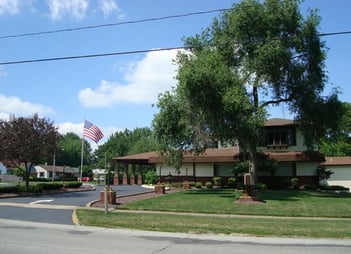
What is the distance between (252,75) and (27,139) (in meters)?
16.9

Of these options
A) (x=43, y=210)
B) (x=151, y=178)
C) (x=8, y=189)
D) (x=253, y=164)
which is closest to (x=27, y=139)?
(x=8, y=189)

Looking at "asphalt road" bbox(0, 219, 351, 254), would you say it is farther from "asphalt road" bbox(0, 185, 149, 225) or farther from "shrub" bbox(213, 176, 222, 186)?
"shrub" bbox(213, 176, 222, 186)

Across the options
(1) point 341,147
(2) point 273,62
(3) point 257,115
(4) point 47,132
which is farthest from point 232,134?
(1) point 341,147

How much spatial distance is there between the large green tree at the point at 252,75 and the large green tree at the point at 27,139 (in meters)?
8.48

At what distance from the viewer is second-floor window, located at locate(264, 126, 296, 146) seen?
44469 mm

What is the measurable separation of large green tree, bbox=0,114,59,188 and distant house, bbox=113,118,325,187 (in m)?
13.1

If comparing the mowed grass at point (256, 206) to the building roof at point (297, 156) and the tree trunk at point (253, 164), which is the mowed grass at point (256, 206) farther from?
the building roof at point (297, 156)

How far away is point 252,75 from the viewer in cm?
3612

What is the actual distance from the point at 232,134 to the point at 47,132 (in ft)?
44.0

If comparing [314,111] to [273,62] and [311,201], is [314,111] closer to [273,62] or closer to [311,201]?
[273,62]

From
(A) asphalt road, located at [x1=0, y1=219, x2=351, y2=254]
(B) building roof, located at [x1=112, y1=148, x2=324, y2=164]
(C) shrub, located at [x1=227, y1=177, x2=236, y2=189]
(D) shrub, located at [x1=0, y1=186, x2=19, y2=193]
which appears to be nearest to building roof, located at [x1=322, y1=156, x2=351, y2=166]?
(B) building roof, located at [x1=112, y1=148, x2=324, y2=164]

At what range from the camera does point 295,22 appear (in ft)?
117

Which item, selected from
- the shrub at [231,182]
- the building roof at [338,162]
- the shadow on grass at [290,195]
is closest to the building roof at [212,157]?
the shrub at [231,182]

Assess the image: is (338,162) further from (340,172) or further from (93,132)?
(93,132)
